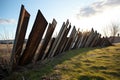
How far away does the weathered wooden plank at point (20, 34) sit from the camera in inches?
136

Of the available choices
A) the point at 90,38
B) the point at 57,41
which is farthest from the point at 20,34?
the point at 90,38

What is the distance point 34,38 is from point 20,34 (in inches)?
19.0

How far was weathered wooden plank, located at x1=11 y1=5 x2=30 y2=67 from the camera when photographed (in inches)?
136

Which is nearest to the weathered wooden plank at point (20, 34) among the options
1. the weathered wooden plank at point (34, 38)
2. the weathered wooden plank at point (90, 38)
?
the weathered wooden plank at point (34, 38)

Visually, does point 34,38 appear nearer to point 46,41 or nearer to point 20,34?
point 20,34

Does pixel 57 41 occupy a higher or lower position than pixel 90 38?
lower

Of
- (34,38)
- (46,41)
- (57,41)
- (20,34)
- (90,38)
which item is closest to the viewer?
(20,34)

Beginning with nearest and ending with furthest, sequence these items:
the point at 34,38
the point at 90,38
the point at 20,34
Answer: the point at 20,34 → the point at 34,38 → the point at 90,38

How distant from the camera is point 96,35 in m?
12.1

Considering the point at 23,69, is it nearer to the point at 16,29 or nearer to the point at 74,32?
the point at 16,29

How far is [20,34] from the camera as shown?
3570mm

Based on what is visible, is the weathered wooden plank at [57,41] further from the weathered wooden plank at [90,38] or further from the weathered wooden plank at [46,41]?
the weathered wooden plank at [90,38]

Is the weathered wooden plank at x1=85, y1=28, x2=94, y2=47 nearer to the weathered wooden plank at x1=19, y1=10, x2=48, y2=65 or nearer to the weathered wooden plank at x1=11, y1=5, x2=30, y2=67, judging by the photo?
the weathered wooden plank at x1=19, y1=10, x2=48, y2=65

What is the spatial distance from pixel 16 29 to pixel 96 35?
9.20 m
